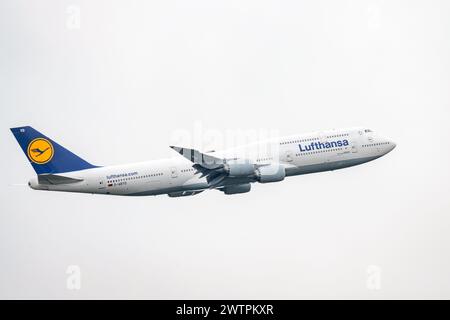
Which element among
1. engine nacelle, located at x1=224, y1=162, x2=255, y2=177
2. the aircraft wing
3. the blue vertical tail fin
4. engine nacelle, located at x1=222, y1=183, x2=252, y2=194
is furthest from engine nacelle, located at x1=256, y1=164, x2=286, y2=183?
the blue vertical tail fin

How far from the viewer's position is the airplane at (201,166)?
64.9m

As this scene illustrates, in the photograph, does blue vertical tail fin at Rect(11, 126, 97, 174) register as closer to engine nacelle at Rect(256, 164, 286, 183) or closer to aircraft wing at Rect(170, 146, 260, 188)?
aircraft wing at Rect(170, 146, 260, 188)

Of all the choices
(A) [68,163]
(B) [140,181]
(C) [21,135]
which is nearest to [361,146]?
(B) [140,181]

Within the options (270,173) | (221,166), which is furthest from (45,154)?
(270,173)

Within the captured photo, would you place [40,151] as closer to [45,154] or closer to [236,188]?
[45,154]

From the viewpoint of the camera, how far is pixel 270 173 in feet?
212

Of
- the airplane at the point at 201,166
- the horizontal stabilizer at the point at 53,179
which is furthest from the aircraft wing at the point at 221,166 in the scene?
the horizontal stabilizer at the point at 53,179

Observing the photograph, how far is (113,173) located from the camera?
218 ft

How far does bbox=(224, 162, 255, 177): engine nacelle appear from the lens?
6378cm

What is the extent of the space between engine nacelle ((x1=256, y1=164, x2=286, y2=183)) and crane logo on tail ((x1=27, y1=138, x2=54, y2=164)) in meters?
19.8

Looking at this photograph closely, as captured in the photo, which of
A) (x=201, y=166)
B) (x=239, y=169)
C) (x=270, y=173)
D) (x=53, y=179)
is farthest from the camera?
(x=53, y=179)

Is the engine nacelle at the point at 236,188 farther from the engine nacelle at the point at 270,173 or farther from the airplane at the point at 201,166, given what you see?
the engine nacelle at the point at 270,173

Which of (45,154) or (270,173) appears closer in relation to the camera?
(270,173)

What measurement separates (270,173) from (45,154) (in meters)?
21.3
